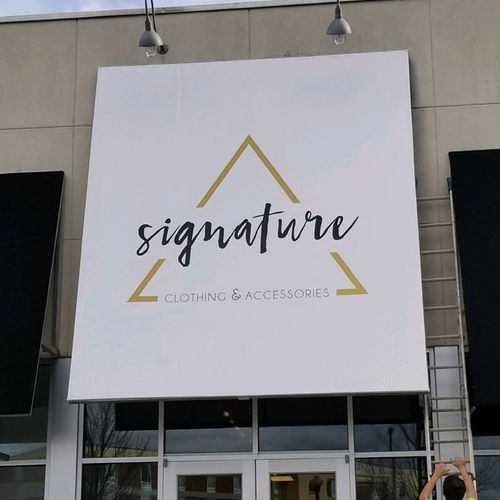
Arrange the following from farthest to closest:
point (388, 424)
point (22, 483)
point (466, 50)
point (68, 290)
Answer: point (466, 50) → point (68, 290) → point (22, 483) → point (388, 424)

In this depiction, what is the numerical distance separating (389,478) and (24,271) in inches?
173

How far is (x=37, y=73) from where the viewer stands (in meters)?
11.3

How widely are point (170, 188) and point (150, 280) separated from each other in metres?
1.10

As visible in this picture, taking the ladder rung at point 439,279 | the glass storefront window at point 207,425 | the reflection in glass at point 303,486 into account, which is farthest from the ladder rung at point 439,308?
the glass storefront window at point 207,425

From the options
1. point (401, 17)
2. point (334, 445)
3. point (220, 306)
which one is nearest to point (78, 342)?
point (220, 306)

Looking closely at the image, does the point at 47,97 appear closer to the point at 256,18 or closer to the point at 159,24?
the point at 159,24

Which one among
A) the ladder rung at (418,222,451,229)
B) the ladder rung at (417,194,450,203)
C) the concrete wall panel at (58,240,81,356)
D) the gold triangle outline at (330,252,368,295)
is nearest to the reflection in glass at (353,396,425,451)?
the gold triangle outline at (330,252,368,295)

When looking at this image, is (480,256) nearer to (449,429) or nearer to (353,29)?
(449,429)

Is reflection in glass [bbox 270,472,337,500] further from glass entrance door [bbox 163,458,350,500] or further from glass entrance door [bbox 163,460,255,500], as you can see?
glass entrance door [bbox 163,460,255,500]

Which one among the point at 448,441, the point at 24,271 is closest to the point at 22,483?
the point at 24,271

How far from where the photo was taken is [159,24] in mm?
11266

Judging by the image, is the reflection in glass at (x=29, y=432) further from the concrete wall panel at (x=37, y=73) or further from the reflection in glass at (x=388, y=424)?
the reflection in glass at (x=388, y=424)

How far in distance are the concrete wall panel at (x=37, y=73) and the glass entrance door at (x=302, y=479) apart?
4.64 meters

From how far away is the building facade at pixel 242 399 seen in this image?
32.6ft
